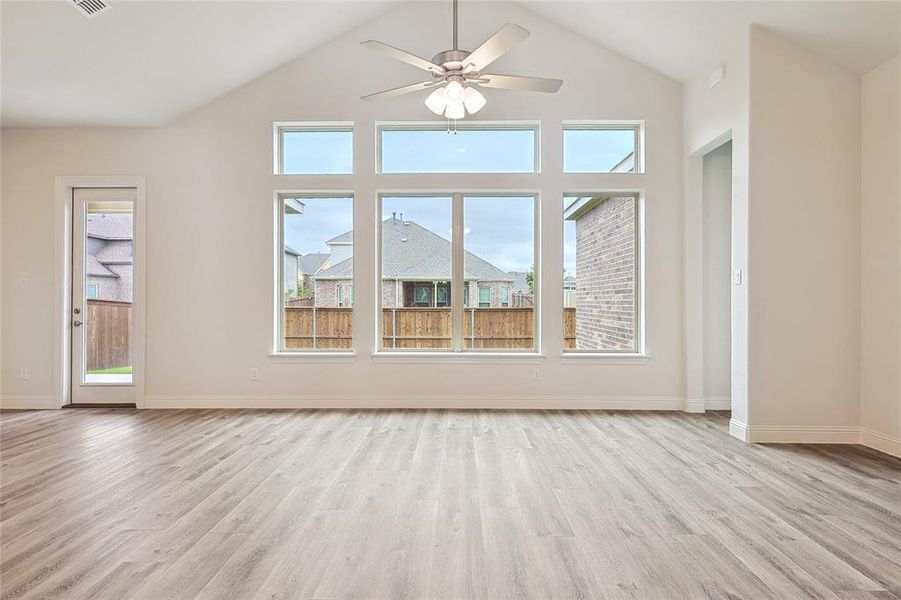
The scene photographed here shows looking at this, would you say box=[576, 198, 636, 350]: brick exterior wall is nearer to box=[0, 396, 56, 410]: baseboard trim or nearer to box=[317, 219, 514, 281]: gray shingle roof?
box=[317, 219, 514, 281]: gray shingle roof

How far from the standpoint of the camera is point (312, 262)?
200 inches

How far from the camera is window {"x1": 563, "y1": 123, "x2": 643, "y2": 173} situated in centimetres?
496

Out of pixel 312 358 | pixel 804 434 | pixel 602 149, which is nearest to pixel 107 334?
pixel 312 358

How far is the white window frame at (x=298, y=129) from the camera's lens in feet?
16.3

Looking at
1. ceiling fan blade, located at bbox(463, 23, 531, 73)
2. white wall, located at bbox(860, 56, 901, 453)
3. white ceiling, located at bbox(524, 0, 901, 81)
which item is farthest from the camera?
white wall, located at bbox(860, 56, 901, 453)

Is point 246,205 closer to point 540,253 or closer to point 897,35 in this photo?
point 540,253

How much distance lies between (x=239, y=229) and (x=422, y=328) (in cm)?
218

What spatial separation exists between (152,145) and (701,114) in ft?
18.2

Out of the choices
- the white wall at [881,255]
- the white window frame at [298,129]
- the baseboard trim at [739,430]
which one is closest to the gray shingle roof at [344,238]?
the white window frame at [298,129]

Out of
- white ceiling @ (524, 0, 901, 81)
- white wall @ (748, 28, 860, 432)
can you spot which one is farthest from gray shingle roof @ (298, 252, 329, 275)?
white wall @ (748, 28, 860, 432)

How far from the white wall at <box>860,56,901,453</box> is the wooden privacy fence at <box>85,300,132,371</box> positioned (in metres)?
6.76

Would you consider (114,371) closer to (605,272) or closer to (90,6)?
(90,6)

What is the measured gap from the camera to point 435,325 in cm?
509

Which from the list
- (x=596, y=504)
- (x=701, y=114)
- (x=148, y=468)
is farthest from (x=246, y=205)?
(x=701, y=114)
